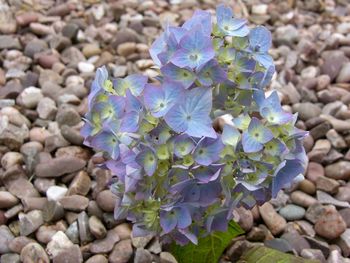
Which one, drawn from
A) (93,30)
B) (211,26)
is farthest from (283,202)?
(93,30)

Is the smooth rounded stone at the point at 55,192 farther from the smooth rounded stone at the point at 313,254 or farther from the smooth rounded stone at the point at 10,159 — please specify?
the smooth rounded stone at the point at 313,254

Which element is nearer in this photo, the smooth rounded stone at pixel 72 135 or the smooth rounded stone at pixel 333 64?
the smooth rounded stone at pixel 72 135

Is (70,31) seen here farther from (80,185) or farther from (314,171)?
(314,171)

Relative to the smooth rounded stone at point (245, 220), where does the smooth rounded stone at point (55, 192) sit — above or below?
above

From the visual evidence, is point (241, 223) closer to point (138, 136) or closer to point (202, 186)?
point (202, 186)

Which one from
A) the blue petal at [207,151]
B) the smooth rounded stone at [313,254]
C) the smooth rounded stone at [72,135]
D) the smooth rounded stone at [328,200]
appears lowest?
the smooth rounded stone at [328,200]

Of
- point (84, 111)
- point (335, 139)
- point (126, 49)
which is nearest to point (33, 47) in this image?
point (126, 49)

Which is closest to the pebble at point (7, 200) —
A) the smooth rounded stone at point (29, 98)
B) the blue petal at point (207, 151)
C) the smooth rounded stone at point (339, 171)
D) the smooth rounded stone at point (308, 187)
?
the smooth rounded stone at point (29, 98)
